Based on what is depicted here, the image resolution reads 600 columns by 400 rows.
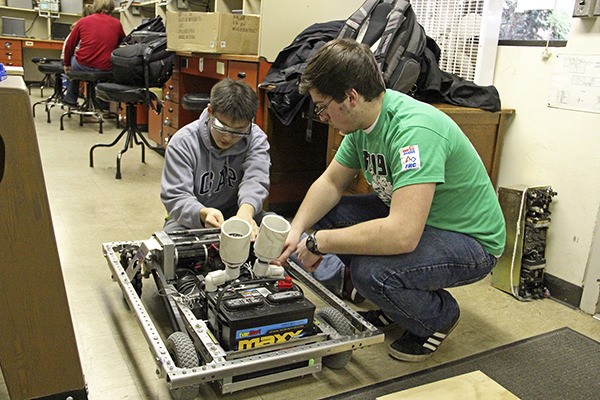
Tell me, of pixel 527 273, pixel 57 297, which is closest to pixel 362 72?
pixel 57 297

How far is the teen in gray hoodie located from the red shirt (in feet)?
10.5

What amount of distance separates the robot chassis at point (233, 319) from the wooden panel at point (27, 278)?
0.27m

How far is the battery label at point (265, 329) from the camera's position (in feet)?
4.74

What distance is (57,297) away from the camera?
1.17 meters

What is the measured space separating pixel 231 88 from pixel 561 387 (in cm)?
143

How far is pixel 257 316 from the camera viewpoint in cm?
145

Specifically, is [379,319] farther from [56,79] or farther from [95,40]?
[56,79]

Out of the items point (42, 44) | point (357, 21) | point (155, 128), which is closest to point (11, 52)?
point (42, 44)

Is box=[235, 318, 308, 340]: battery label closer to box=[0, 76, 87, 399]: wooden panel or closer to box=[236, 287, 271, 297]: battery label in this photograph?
box=[236, 287, 271, 297]: battery label

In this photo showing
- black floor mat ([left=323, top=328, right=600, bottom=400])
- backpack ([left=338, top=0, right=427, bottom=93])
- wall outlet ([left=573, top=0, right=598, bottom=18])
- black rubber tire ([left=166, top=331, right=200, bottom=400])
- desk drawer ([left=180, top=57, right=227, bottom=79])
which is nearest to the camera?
black rubber tire ([left=166, top=331, right=200, bottom=400])

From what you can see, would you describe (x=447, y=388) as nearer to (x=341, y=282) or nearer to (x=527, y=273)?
(x=341, y=282)

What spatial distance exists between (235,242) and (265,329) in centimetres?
25

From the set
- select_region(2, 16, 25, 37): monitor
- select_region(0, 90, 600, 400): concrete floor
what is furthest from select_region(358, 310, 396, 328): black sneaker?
select_region(2, 16, 25, 37): monitor

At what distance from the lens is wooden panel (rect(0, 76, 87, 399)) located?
1071 mm
